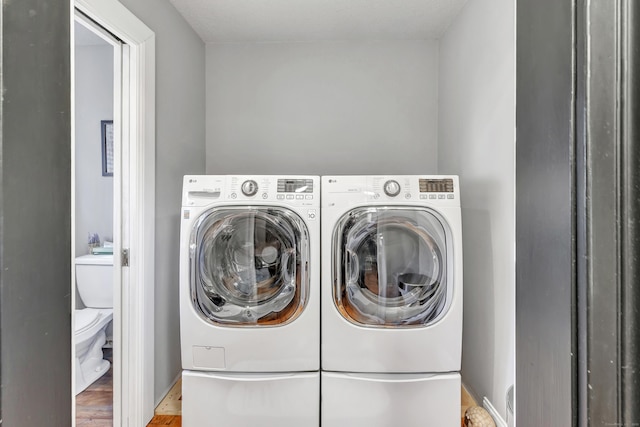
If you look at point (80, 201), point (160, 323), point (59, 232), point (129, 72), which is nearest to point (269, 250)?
point (160, 323)

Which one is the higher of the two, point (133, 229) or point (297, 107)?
point (297, 107)

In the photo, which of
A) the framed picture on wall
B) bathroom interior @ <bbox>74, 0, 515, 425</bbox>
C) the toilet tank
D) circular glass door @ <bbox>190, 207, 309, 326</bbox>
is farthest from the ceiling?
the toilet tank

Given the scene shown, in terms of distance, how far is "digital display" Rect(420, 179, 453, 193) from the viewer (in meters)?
1.68

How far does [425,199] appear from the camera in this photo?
1.67 meters

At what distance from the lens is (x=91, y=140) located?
2.70 m

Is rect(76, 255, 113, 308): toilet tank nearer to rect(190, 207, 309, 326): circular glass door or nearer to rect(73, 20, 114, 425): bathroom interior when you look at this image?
rect(73, 20, 114, 425): bathroom interior

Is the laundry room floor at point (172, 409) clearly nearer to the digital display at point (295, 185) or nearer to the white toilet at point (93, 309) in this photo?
the white toilet at point (93, 309)

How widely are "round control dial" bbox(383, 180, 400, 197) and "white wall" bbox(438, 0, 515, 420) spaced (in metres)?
0.49

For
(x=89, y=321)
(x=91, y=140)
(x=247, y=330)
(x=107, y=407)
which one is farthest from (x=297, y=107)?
(x=107, y=407)

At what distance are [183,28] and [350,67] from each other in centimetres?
118

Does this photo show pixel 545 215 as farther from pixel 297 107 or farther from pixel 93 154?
pixel 93 154

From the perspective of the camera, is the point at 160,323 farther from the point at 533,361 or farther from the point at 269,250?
the point at 533,361

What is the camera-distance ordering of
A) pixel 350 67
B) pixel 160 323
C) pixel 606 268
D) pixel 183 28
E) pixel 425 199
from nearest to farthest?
pixel 606 268
pixel 425 199
pixel 160 323
pixel 183 28
pixel 350 67

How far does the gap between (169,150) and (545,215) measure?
2046 mm
